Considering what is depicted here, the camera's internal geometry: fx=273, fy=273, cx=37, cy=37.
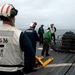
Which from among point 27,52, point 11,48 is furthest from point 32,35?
point 27,52

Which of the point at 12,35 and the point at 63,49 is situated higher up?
the point at 12,35

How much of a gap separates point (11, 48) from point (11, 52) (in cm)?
5

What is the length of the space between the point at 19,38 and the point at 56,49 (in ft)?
44.4

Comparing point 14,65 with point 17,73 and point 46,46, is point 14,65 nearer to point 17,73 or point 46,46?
point 17,73

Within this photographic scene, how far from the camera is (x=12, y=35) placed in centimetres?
365

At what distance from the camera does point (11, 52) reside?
364cm

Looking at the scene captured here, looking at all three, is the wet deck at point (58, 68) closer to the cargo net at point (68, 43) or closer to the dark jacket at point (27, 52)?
the cargo net at point (68, 43)

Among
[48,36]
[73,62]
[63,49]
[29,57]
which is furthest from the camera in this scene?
[63,49]

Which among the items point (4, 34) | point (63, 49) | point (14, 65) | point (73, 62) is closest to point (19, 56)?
point (14, 65)

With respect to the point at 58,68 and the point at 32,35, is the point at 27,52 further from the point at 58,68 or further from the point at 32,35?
the point at 58,68

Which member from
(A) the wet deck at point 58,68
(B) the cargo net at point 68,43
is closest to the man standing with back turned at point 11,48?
(A) the wet deck at point 58,68

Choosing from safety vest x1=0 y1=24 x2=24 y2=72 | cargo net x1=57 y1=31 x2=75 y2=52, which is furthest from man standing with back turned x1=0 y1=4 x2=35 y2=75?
cargo net x1=57 y1=31 x2=75 y2=52

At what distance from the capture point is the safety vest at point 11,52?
364 cm

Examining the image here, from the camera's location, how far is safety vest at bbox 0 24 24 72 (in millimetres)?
3637
